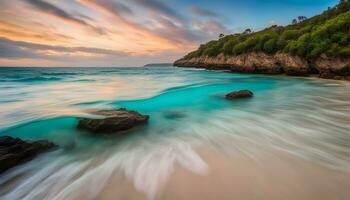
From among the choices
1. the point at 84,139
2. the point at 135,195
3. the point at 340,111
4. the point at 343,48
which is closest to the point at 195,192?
the point at 135,195

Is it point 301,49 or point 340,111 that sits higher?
point 301,49

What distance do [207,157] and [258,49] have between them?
3404 cm

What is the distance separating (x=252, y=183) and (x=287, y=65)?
1135 inches

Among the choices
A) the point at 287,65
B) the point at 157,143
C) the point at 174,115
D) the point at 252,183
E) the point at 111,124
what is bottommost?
the point at 174,115

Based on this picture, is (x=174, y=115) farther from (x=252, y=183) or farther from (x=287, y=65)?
(x=287, y=65)

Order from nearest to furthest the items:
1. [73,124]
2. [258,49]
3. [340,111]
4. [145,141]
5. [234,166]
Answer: [234,166], [145,141], [73,124], [340,111], [258,49]

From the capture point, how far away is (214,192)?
2621 mm

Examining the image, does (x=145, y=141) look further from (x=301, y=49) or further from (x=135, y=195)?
(x=301, y=49)

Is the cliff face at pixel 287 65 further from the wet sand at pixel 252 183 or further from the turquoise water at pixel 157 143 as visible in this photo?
the wet sand at pixel 252 183

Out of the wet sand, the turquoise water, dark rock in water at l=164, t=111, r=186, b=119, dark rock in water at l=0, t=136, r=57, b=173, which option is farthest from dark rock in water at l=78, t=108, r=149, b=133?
the wet sand

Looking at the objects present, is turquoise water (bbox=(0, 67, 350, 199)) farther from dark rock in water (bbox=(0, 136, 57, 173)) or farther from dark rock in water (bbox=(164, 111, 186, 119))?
dark rock in water (bbox=(0, 136, 57, 173))

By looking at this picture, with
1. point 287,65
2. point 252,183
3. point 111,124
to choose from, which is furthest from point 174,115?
point 287,65

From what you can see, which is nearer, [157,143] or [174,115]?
[157,143]

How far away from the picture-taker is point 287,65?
26797 mm
